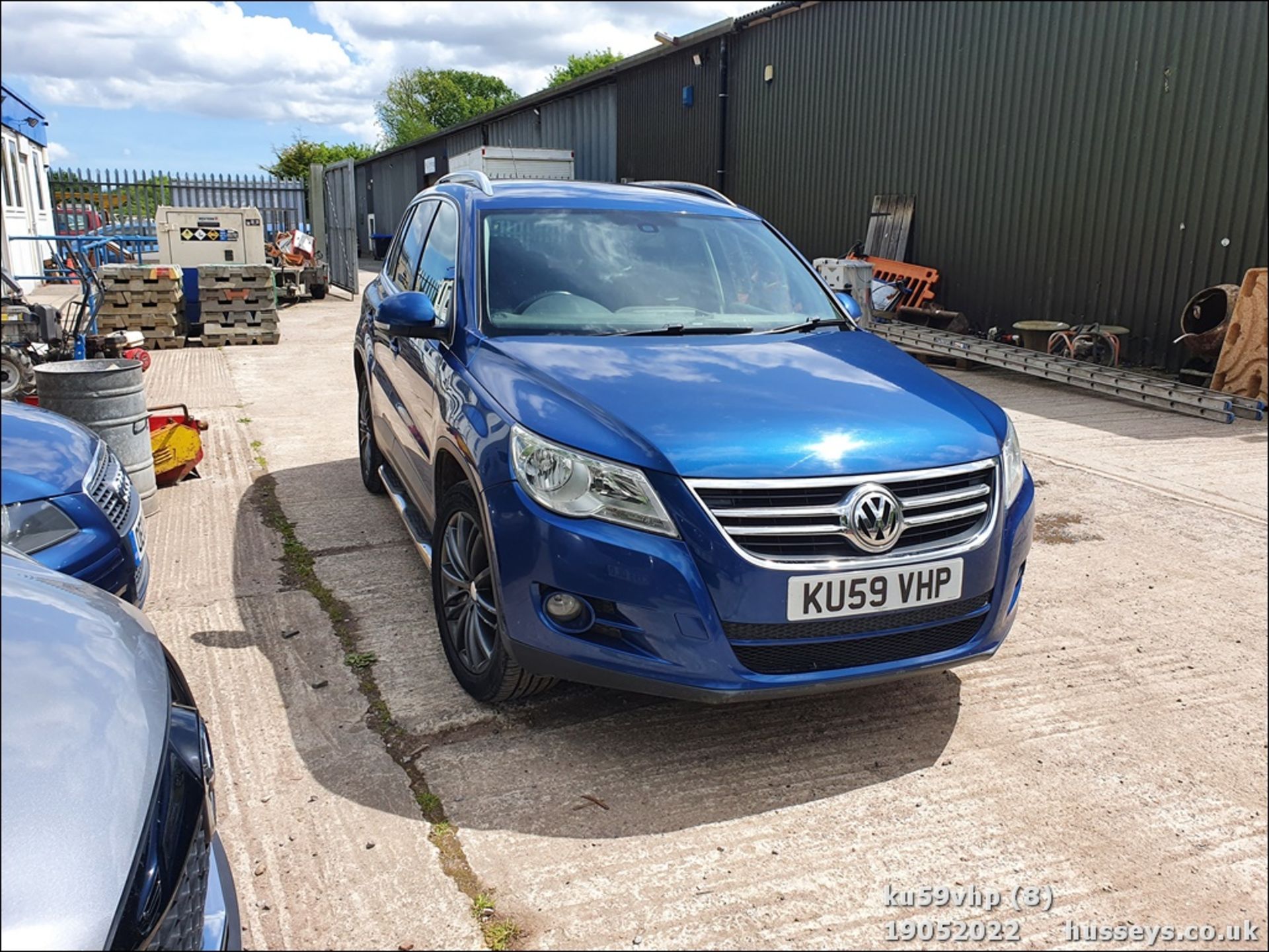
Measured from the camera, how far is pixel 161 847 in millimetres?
1622

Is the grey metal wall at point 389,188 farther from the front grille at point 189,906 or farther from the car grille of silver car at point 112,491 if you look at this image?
the front grille at point 189,906

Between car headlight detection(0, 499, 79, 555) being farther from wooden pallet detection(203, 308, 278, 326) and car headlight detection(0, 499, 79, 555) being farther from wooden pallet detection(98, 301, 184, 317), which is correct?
wooden pallet detection(203, 308, 278, 326)

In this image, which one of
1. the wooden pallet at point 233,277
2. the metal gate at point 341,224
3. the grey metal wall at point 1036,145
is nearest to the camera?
the grey metal wall at point 1036,145

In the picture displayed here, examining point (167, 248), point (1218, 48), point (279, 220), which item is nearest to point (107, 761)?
point (1218, 48)

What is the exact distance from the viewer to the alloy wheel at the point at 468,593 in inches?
124

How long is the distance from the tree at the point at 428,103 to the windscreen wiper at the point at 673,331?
7788 centimetres

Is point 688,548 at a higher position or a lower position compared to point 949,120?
lower

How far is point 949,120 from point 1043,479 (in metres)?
7.96

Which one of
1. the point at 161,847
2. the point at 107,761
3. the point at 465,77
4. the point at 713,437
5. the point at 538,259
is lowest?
the point at 161,847

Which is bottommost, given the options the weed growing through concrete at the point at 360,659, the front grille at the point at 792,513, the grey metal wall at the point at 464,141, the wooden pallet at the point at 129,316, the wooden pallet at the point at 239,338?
the weed growing through concrete at the point at 360,659

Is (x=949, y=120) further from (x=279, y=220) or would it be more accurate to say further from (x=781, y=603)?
(x=279, y=220)

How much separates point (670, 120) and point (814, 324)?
1635 cm

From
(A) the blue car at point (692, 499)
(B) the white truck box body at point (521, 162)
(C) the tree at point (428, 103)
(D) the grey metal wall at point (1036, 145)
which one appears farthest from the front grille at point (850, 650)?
(C) the tree at point (428, 103)

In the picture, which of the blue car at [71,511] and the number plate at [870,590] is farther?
the blue car at [71,511]
